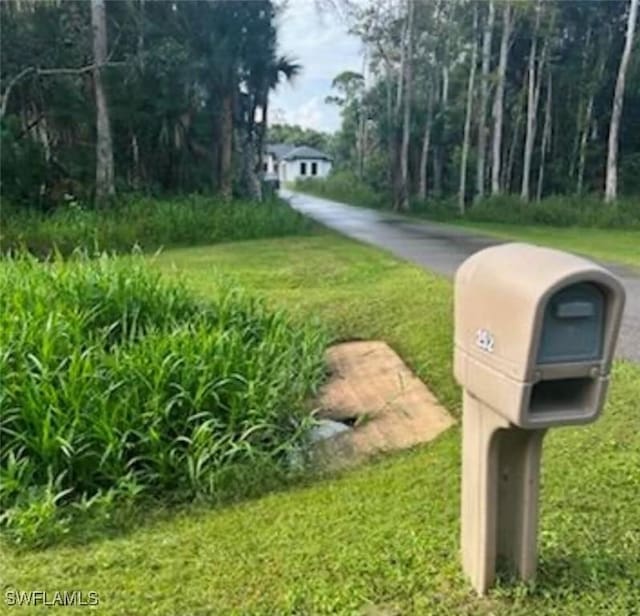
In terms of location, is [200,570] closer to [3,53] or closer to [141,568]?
[141,568]

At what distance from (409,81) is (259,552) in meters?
22.9

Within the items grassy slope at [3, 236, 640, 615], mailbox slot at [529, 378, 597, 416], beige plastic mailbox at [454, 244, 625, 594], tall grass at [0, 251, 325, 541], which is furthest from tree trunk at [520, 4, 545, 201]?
mailbox slot at [529, 378, 597, 416]

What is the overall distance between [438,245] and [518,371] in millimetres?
11603

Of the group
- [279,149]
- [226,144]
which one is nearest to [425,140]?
[226,144]

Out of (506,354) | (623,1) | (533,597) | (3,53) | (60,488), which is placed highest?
(623,1)

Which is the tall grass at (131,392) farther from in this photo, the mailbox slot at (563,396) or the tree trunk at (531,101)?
the tree trunk at (531,101)

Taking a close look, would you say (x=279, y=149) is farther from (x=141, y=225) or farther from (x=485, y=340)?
(x=485, y=340)

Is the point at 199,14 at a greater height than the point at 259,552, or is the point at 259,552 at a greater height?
the point at 199,14

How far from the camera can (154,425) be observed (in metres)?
3.80

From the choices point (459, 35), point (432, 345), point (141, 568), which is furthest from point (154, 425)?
point (459, 35)

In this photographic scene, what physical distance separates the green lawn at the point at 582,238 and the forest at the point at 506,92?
4.51m

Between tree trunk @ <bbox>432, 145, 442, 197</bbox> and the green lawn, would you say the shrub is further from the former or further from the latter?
tree trunk @ <bbox>432, 145, 442, 197</bbox>

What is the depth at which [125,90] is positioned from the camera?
17375 millimetres

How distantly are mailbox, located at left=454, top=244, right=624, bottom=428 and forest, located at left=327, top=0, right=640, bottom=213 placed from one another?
20.9 metres
